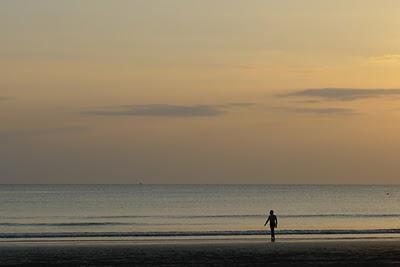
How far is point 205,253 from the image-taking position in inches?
1364

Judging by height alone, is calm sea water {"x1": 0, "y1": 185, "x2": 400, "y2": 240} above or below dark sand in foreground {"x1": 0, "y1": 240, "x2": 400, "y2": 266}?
above

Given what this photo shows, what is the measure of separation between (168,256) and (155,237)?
518 inches

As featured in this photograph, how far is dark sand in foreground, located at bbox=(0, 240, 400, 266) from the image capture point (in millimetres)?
31188

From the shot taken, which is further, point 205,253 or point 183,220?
point 183,220

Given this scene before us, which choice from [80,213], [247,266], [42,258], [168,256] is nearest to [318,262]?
[247,266]

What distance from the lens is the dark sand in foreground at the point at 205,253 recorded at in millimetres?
31188

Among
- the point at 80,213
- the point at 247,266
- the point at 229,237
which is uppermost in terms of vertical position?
the point at 80,213

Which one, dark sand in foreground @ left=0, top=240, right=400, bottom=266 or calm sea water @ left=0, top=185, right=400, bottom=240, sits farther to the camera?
calm sea water @ left=0, top=185, right=400, bottom=240

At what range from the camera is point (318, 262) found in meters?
31.0

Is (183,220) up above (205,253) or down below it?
above

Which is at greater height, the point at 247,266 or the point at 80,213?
the point at 80,213

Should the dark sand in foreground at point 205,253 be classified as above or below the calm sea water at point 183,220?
below

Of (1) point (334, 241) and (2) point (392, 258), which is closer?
(2) point (392, 258)

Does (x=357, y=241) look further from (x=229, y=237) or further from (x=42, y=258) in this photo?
(x=42, y=258)
